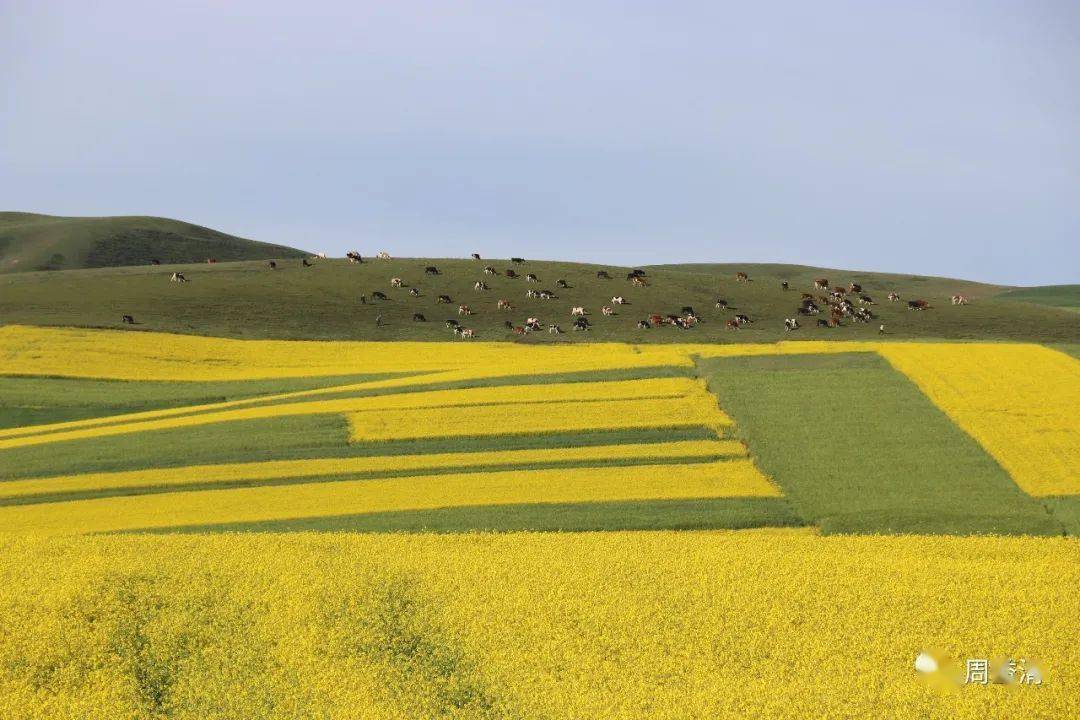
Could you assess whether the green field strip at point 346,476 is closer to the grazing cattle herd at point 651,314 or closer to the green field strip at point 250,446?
the green field strip at point 250,446

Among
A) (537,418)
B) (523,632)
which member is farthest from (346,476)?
(523,632)

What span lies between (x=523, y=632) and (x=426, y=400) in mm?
25986

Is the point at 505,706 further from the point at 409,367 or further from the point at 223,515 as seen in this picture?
the point at 409,367

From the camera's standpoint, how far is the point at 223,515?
31.0m

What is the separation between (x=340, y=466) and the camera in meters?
35.8

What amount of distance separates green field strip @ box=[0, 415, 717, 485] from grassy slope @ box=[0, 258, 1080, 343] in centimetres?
2570

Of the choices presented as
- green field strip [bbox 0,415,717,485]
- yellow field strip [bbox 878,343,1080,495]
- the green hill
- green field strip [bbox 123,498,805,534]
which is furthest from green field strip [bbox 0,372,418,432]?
the green hill

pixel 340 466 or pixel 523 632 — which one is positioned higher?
pixel 523 632

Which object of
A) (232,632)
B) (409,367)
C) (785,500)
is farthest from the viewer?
(409,367)

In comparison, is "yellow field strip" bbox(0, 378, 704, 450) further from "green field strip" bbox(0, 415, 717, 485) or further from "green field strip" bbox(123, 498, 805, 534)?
"green field strip" bbox(123, 498, 805, 534)

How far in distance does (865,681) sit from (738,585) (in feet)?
14.7

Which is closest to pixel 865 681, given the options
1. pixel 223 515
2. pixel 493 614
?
pixel 493 614

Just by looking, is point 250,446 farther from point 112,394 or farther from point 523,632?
point 523,632

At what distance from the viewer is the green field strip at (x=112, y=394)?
4838cm
